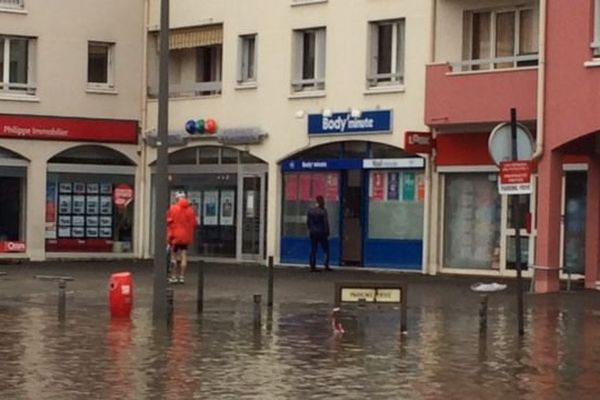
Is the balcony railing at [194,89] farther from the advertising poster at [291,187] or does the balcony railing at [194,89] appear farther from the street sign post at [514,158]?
the street sign post at [514,158]

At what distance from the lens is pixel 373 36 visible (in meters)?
36.4

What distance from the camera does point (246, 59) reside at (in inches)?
1581

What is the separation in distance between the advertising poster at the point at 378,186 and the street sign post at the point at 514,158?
55.3 ft

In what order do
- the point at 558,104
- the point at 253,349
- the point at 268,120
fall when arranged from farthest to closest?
1. the point at 268,120
2. the point at 558,104
3. the point at 253,349

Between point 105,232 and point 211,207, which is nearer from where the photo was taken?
point 211,207

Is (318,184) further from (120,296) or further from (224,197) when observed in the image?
(120,296)

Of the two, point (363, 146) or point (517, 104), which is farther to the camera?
point (363, 146)

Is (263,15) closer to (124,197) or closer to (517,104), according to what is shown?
(124,197)

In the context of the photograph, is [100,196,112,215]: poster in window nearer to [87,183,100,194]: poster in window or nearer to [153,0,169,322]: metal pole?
[87,183,100,194]: poster in window

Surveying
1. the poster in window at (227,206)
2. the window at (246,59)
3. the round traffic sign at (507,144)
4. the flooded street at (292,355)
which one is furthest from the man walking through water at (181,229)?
the round traffic sign at (507,144)

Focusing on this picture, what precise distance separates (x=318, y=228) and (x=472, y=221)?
13.2ft

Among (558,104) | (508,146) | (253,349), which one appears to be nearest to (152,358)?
(253,349)

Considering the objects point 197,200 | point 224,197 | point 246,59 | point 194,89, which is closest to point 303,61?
point 246,59

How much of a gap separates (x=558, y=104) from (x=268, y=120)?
39.4 ft
